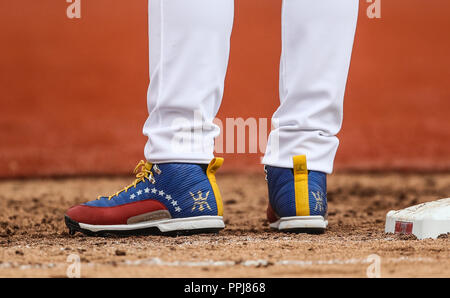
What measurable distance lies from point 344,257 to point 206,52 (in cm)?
48

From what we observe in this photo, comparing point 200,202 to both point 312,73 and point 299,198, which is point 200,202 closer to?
point 299,198

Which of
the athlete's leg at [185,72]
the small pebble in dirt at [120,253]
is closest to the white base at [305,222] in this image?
the athlete's leg at [185,72]

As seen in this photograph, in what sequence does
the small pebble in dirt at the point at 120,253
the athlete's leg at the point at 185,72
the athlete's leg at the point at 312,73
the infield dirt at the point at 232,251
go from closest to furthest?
1. the infield dirt at the point at 232,251
2. the small pebble in dirt at the point at 120,253
3. the athlete's leg at the point at 185,72
4. the athlete's leg at the point at 312,73

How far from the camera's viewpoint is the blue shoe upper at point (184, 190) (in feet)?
4.63

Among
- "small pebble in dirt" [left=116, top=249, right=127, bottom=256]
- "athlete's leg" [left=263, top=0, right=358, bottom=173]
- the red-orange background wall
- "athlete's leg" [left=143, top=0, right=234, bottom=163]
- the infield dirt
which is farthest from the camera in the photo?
the red-orange background wall

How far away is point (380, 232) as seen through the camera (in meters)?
1.58

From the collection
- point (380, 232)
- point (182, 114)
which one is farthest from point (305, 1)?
point (380, 232)

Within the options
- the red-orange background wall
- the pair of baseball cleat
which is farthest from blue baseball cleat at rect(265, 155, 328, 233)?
the red-orange background wall

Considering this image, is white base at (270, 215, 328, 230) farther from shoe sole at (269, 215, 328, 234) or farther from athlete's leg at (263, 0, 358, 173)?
athlete's leg at (263, 0, 358, 173)

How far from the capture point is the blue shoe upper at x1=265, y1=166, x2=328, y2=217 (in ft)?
4.85

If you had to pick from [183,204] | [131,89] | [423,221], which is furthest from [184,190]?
[131,89]

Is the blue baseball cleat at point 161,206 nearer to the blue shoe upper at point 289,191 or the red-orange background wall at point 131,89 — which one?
the blue shoe upper at point 289,191

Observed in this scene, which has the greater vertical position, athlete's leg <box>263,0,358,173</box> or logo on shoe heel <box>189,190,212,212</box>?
athlete's leg <box>263,0,358,173</box>

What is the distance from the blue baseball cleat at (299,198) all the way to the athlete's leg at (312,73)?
19mm
